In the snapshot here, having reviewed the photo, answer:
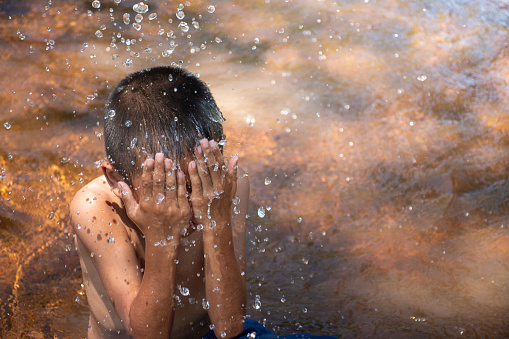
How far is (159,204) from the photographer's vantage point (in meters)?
1.74

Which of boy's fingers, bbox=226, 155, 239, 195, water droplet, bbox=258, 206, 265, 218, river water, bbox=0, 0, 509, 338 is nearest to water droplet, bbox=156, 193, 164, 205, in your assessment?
boy's fingers, bbox=226, 155, 239, 195

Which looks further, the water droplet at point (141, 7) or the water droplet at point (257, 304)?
the water droplet at point (141, 7)

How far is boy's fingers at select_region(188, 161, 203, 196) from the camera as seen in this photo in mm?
1762

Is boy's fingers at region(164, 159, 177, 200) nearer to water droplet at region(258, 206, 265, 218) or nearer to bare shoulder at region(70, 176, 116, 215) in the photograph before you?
bare shoulder at region(70, 176, 116, 215)

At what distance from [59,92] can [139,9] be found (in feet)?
3.69

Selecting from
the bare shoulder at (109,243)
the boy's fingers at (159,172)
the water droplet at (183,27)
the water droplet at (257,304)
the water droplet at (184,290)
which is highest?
the boy's fingers at (159,172)

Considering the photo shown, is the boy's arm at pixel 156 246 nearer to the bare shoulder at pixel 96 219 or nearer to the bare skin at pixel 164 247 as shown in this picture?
the bare skin at pixel 164 247

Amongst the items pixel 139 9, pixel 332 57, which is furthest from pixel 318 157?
pixel 139 9

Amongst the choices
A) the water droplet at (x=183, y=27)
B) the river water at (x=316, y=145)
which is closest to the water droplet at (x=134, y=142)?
the river water at (x=316, y=145)

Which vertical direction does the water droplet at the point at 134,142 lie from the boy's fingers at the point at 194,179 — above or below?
above

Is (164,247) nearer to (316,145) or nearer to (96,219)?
(96,219)

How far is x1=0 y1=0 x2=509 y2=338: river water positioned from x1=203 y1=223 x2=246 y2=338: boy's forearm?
59cm

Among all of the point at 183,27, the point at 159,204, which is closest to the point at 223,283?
the point at 159,204

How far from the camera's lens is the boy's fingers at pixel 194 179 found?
1762 mm
